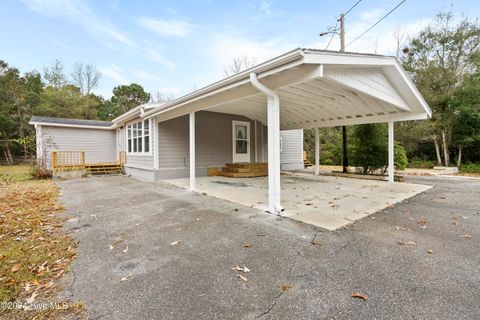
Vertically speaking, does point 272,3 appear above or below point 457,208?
above

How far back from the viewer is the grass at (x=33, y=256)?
6.16 feet

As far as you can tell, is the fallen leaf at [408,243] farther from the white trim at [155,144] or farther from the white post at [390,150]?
the white trim at [155,144]

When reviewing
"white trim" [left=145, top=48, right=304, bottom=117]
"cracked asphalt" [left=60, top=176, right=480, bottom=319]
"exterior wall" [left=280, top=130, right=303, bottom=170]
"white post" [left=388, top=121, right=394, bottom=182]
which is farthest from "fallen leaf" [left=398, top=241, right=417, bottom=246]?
"exterior wall" [left=280, top=130, right=303, bottom=170]

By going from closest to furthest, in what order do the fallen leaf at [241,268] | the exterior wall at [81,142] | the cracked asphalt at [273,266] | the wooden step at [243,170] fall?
the cracked asphalt at [273,266] → the fallen leaf at [241,268] → the wooden step at [243,170] → the exterior wall at [81,142]

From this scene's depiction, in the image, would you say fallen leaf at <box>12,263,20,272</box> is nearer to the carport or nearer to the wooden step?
the carport

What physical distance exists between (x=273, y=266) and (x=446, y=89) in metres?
15.2

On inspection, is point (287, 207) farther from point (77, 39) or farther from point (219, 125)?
point (77, 39)

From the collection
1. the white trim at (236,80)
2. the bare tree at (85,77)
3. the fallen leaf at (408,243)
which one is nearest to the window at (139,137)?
the white trim at (236,80)

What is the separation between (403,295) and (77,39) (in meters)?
19.3

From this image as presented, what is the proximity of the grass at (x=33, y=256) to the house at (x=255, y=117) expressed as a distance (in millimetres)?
3167

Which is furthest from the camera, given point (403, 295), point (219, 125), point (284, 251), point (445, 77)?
point (445, 77)

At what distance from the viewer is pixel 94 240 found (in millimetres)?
3152

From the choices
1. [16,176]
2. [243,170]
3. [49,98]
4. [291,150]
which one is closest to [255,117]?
[243,170]

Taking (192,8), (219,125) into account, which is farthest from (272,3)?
(219,125)
